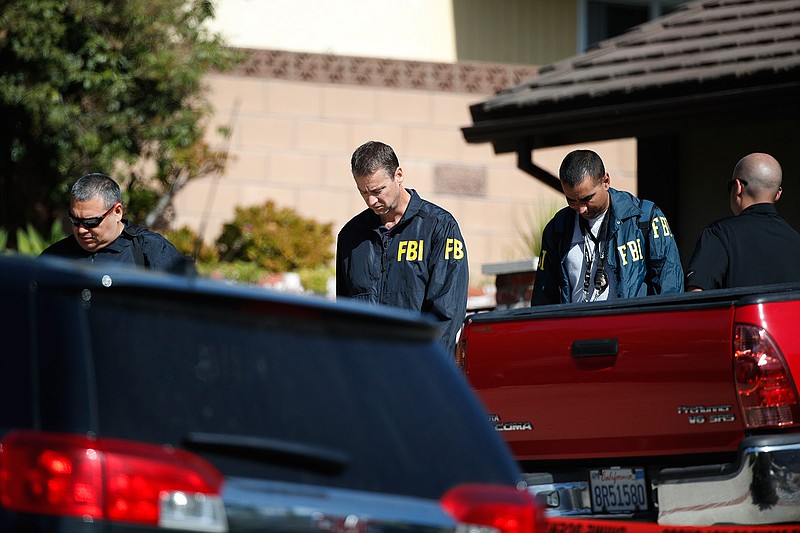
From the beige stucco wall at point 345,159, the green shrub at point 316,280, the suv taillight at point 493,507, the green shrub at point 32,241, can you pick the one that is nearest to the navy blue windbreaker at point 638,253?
the suv taillight at point 493,507

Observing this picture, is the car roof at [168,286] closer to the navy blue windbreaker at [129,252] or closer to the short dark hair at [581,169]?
the navy blue windbreaker at [129,252]

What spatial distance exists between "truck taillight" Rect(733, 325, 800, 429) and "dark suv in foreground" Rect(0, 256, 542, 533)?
1790 millimetres

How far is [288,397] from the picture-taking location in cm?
281

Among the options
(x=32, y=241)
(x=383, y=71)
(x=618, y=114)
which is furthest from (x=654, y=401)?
(x=383, y=71)

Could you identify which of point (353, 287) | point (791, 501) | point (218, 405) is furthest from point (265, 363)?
point (353, 287)

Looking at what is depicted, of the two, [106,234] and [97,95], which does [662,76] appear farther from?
[97,95]

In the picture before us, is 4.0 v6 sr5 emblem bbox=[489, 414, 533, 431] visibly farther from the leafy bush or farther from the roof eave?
the leafy bush

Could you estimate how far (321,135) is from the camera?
17266 mm

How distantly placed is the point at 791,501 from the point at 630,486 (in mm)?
718

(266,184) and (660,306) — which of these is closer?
(660,306)

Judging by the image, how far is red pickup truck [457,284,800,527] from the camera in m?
4.54

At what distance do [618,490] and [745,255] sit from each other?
1.44 metres

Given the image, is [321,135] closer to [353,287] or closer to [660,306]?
[353,287]

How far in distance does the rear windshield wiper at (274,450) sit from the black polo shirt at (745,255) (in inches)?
133
